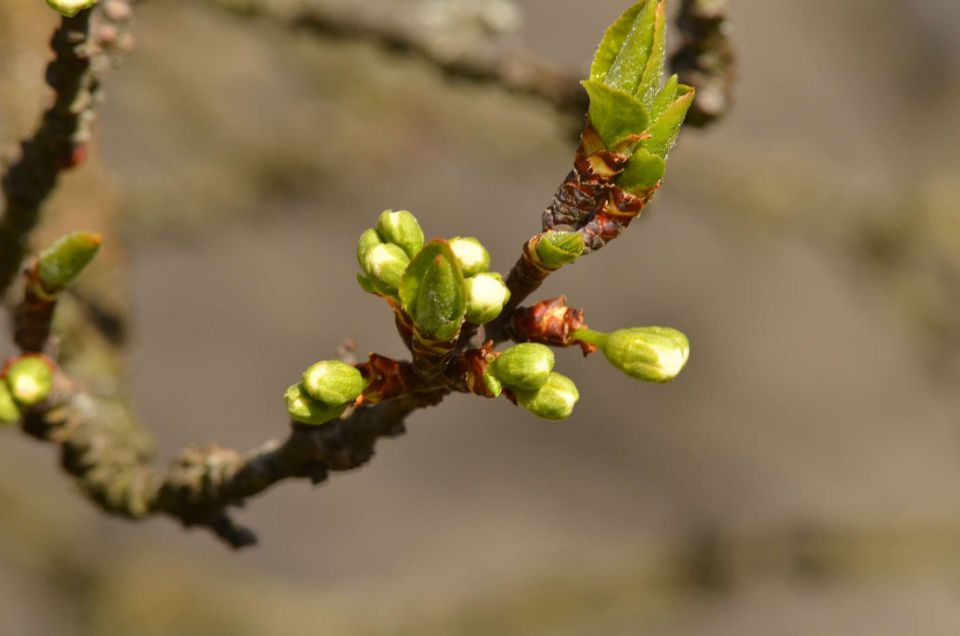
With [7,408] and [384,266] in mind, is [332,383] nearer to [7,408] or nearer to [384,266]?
[384,266]

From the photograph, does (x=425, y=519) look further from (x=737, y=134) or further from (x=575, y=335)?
(x=575, y=335)

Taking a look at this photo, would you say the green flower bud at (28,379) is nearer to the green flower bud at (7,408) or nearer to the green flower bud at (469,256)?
the green flower bud at (7,408)

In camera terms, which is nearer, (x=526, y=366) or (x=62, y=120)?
(x=526, y=366)

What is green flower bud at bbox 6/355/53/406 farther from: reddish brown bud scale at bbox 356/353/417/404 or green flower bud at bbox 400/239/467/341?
green flower bud at bbox 400/239/467/341

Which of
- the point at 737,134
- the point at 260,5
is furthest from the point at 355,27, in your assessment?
the point at 737,134

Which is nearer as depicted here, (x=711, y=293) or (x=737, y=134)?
(x=737, y=134)

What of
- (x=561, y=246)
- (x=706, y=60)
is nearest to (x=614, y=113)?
(x=561, y=246)
